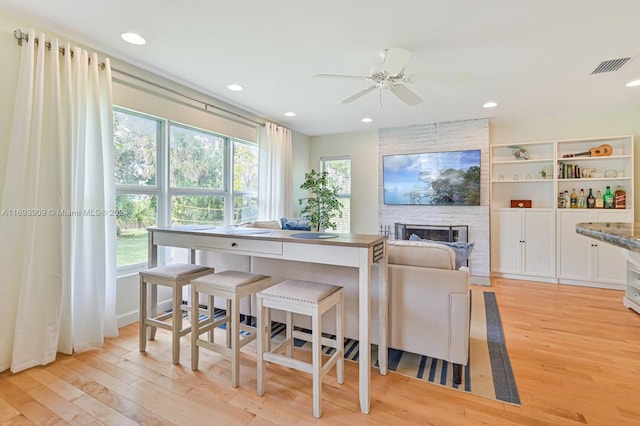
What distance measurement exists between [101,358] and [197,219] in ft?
5.81

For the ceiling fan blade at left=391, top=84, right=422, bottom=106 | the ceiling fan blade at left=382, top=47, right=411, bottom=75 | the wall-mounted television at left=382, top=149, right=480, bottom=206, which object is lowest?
the wall-mounted television at left=382, top=149, right=480, bottom=206

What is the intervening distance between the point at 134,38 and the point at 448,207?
4.49 m

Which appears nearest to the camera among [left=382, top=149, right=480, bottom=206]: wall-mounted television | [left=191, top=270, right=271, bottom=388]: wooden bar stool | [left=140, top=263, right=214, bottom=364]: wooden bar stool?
[left=191, top=270, right=271, bottom=388]: wooden bar stool

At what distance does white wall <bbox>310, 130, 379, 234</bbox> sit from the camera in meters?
5.43

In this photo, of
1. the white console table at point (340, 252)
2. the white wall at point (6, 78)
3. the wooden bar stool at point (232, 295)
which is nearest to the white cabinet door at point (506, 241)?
the white console table at point (340, 252)

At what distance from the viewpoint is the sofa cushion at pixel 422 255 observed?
2.03 metres

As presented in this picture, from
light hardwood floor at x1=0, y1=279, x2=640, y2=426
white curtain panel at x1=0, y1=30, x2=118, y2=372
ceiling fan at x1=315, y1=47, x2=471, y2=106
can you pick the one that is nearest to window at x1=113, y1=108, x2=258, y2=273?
white curtain panel at x1=0, y1=30, x2=118, y2=372

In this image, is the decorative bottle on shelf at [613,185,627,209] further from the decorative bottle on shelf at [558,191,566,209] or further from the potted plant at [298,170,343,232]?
the potted plant at [298,170,343,232]

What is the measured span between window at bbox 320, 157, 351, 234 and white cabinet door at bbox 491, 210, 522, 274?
238 centimetres

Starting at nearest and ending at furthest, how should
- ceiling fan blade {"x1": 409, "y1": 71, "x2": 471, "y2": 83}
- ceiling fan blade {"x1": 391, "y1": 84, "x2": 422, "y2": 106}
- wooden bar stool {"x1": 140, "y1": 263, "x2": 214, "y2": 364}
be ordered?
wooden bar stool {"x1": 140, "y1": 263, "x2": 214, "y2": 364} < ceiling fan blade {"x1": 409, "y1": 71, "x2": 471, "y2": 83} < ceiling fan blade {"x1": 391, "y1": 84, "x2": 422, "y2": 106}

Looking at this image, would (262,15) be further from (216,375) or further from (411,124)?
(411,124)

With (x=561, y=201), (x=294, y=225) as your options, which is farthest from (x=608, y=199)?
(x=294, y=225)

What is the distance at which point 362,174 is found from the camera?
18.2ft

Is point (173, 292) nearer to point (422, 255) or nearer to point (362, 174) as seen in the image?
point (422, 255)
